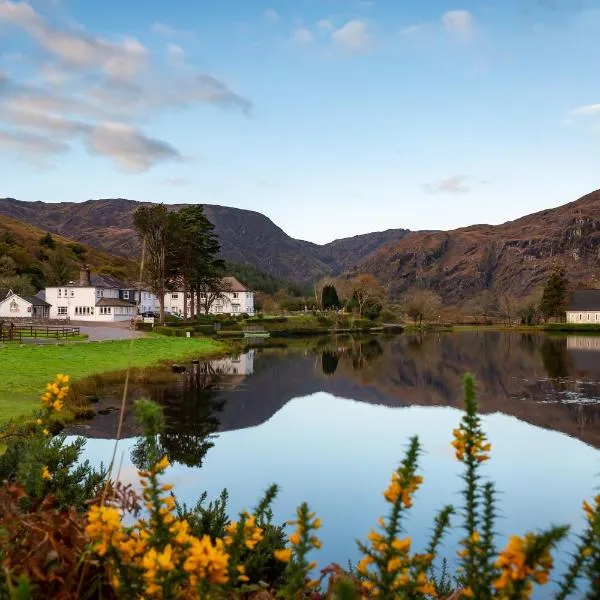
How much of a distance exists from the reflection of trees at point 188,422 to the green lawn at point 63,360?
17.1 feet

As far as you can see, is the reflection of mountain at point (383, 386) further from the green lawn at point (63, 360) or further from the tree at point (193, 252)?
the tree at point (193, 252)

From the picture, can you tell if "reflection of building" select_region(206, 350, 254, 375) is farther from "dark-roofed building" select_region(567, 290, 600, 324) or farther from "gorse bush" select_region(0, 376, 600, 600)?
"dark-roofed building" select_region(567, 290, 600, 324)

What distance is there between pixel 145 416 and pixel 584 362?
53734 millimetres

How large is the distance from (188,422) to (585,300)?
120401mm

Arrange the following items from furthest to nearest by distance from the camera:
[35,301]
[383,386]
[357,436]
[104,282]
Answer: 1. [104,282]
2. [35,301]
3. [383,386]
4. [357,436]

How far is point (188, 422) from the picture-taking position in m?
24.5

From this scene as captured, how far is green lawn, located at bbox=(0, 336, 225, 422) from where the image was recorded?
2511cm

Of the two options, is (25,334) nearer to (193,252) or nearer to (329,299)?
(193,252)

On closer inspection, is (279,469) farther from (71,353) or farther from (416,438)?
(71,353)

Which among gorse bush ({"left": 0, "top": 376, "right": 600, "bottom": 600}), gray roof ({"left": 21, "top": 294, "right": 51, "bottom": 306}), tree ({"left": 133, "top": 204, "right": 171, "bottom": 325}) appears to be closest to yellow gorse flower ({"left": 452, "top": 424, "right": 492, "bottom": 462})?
gorse bush ({"left": 0, "top": 376, "right": 600, "bottom": 600})

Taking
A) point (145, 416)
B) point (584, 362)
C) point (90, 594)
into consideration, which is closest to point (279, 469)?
point (90, 594)

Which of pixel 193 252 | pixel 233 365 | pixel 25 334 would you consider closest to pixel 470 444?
pixel 233 365

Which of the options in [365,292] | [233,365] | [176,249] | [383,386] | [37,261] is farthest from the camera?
[37,261]

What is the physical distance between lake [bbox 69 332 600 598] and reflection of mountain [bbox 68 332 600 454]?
10 centimetres
